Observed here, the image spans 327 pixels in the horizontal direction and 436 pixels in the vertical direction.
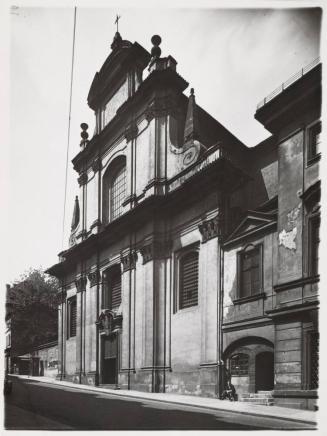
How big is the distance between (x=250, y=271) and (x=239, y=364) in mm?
3107

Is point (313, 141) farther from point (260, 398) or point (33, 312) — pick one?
point (33, 312)

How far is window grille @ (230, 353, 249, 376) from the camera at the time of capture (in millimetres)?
14867

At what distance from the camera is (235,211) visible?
56.6 feet

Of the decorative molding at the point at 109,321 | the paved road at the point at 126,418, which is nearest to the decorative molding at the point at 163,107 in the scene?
the decorative molding at the point at 109,321

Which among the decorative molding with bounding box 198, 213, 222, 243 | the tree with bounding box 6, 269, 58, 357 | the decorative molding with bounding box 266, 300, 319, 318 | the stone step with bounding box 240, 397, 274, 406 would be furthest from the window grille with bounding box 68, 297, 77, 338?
the decorative molding with bounding box 266, 300, 319, 318

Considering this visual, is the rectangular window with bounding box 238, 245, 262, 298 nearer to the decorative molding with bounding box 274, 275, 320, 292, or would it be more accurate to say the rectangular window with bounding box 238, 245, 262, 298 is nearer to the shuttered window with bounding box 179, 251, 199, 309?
the decorative molding with bounding box 274, 275, 320, 292

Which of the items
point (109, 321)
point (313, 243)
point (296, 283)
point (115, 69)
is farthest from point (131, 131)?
point (296, 283)

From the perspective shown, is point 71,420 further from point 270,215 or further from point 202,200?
point 202,200

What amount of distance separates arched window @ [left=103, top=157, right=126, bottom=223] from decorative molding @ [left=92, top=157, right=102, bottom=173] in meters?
0.93

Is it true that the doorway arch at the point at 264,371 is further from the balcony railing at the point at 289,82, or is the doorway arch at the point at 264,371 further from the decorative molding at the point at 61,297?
the decorative molding at the point at 61,297

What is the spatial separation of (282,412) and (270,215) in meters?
6.09

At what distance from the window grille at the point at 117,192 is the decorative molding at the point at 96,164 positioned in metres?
1.33

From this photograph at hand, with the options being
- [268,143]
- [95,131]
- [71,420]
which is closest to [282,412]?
[71,420]

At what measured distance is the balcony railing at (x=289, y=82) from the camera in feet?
36.4
